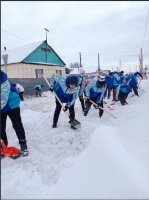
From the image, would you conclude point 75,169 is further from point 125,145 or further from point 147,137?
point 147,137

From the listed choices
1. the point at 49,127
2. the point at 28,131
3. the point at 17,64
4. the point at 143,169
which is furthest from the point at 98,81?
the point at 17,64

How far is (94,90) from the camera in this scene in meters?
5.74

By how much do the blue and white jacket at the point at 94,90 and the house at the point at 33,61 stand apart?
1179cm

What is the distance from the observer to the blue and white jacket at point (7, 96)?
2.51 m

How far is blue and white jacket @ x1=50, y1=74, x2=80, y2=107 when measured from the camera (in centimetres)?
411

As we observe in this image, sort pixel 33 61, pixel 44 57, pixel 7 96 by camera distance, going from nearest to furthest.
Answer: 1. pixel 7 96
2. pixel 33 61
3. pixel 44 57

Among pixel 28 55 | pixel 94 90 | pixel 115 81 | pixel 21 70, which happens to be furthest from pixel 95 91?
pixel 28 55

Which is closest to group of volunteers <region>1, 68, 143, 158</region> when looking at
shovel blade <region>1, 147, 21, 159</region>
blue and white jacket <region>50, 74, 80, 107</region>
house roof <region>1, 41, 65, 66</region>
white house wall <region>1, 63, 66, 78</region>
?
blue and white jacket <region>50, 74, 80, 107</region>

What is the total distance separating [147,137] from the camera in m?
4.21

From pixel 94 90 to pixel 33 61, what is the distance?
14586 millimetres

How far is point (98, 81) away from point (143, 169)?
3.23m

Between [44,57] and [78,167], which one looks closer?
[78,167]

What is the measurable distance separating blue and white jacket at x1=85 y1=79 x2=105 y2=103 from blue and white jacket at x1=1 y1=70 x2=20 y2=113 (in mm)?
3187

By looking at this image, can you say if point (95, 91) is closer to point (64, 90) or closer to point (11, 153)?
point (64, 90)
